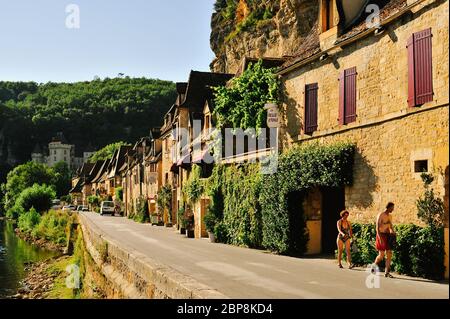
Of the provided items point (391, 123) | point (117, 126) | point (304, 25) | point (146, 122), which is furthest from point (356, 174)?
point (117, 126)

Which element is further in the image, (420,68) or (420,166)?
(420,166)

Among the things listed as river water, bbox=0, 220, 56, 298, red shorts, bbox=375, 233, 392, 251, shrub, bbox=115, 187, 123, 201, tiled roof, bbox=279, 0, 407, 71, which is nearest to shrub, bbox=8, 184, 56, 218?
shrub, bbox=115, 187, 123, 201

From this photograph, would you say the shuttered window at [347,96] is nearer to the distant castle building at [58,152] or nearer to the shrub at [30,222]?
the shrub at [30,222]

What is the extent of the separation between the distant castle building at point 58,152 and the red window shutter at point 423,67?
517 feet

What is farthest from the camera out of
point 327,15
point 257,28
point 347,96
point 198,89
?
point 257,28

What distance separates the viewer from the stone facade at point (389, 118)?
11.8 meters

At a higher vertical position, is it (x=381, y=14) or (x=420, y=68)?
(x=381, y=14)

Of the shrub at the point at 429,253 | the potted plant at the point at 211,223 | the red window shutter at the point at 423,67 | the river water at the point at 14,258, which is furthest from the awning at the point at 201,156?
the shrub at the point at 429,253

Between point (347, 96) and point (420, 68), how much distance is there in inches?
125

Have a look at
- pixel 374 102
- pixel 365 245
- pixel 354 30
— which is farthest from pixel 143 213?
pixel 374 102

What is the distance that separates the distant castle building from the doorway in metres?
152

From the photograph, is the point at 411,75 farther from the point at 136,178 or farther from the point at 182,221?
the point at 136,178

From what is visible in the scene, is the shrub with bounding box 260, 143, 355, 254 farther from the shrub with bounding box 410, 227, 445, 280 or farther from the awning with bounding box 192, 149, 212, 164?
the awning with bounding box 192, 149, 212, 164

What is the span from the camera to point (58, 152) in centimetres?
16675
